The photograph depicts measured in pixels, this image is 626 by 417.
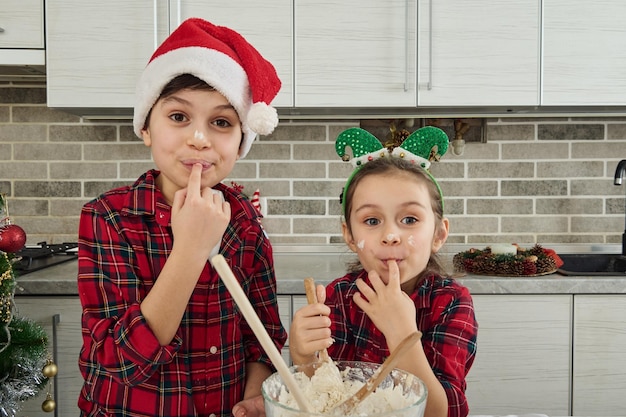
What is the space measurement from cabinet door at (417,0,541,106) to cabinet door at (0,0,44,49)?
1.37 m

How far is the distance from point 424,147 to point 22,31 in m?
1.66

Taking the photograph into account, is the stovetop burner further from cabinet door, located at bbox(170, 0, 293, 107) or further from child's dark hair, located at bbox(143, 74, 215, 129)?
child's dark hair, located at bbox(143, 74, 215, 129)

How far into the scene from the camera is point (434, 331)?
98 cm

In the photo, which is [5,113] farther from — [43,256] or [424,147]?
[424,147]

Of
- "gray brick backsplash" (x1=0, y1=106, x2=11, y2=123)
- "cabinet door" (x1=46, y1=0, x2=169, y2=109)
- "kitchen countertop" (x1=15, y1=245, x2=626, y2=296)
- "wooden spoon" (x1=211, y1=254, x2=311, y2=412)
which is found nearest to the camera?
"wooden spoon" (x1=211, y1=254, x2=311, y2=412)

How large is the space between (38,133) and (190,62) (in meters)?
1.77

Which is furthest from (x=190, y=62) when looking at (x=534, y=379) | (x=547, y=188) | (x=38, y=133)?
(x=547, y=188)

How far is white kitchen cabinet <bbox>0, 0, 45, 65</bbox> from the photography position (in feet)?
6.70

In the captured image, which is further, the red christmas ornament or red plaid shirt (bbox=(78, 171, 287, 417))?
the red christmas ornament

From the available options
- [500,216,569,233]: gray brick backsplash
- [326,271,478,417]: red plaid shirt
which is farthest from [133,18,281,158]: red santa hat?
[500,216,569,233]: gray brick backsplash

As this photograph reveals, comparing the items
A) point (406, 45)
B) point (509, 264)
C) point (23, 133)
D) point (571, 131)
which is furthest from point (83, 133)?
point (571, 131)

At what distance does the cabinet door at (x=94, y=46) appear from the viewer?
6.68 feet

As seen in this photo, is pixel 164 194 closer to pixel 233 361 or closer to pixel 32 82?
pixel 233 361

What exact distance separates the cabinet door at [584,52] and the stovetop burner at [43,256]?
1.86 meters
